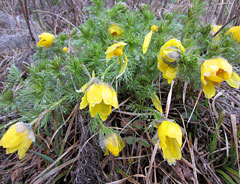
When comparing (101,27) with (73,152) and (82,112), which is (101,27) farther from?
(73,152)

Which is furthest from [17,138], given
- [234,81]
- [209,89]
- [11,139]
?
[234,81]

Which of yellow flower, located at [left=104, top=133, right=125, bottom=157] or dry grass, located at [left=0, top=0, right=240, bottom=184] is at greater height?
yellow flower, located at [left=104, top=133, right=125, bottom=157]

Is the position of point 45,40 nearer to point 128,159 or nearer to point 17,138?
point 17,138

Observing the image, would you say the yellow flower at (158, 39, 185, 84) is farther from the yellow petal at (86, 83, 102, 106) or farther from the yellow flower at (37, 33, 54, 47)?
the yellow flower at (37, 33, 54, 47)

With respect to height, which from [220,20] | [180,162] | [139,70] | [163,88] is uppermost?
[220,20]

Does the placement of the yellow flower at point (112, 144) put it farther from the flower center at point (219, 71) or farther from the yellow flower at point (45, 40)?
the yellow flower at point (45, 40)

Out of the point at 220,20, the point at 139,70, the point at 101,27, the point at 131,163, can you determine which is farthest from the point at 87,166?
the point at 220,20

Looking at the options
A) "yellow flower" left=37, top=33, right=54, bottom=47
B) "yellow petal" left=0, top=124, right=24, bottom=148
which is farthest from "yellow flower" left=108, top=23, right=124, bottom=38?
"yellow petal" left=0, top=124, right=24, bottom=148
